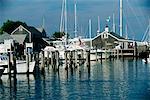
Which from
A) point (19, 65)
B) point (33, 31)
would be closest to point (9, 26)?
point (33, 31)

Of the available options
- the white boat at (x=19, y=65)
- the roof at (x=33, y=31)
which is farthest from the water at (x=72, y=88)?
the roof at (x=33, y=31)

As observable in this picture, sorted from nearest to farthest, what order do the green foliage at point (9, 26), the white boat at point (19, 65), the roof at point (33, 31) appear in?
the white boat at point (19, 65)
the roof at point (33, 31)
the green foliage at point (9, 26)

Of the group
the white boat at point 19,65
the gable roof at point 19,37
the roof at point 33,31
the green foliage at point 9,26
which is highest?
the green foliage at point 9,26

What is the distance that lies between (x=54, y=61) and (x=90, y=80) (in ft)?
65.3

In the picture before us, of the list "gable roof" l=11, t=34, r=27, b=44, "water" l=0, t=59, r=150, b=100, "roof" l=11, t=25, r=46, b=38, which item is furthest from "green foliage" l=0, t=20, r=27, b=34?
"water" l=0, t=59, r=150, b=100

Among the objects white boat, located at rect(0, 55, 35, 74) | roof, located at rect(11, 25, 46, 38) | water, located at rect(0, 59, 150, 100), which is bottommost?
water, located at rect(0, 59, 150, 100)

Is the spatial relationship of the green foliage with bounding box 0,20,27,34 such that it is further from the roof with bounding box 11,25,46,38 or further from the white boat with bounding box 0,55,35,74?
the white boat with bounding box 0,55,35,74

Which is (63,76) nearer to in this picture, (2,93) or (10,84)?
(10,84)

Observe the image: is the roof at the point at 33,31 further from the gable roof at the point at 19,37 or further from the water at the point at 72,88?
the water at the point at 72,88

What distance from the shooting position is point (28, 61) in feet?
192

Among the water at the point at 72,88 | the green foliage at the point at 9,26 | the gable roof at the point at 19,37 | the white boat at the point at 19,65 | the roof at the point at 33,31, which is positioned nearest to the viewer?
the water at the point at 72,88

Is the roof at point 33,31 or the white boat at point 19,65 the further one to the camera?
the roof at point 33,31

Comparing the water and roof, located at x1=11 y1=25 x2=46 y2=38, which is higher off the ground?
roof, located at x1=11 y1=25 x2=46 y2=38

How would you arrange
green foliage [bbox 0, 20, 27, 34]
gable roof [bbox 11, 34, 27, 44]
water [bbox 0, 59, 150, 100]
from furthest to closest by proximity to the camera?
green foliage [bbox 0, 20, 27, 34] → gable roof [bbox 11, 34, 27, 44] → water [bbox 0, 59, 150, 100]
